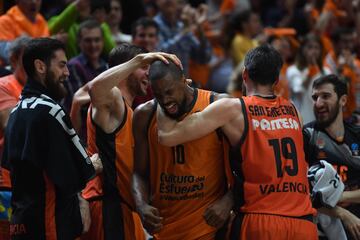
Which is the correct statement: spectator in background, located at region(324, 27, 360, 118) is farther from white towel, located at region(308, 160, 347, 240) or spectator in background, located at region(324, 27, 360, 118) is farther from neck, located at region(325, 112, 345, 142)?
white towel, located at region(308, 160, 347, 240)

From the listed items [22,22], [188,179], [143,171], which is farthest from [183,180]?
[22,22]

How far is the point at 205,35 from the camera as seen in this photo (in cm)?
1057

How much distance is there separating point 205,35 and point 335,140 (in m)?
4.65

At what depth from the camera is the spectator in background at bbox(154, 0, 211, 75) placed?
989 cm

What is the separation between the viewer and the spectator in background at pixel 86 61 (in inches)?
309

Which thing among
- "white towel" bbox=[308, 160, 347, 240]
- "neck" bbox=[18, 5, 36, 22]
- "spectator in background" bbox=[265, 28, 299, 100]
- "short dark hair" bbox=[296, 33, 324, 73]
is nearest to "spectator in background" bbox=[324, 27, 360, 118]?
"short dark hair" bbox=[296, 33, 324, 73]

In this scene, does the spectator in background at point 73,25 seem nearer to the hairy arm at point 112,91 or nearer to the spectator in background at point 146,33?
the spectator in background at point 146,33

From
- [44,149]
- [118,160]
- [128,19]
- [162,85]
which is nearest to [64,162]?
[44,149]

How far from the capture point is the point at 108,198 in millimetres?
5578

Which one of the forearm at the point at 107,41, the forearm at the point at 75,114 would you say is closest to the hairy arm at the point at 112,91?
the forearm at the point at 75,114

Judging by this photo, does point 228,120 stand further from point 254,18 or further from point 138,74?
point 254,18

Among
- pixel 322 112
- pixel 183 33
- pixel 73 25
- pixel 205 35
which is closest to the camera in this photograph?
pixel 322 112

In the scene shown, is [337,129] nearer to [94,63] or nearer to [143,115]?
[143,115]

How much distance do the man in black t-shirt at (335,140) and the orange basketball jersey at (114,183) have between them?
5.08ft
